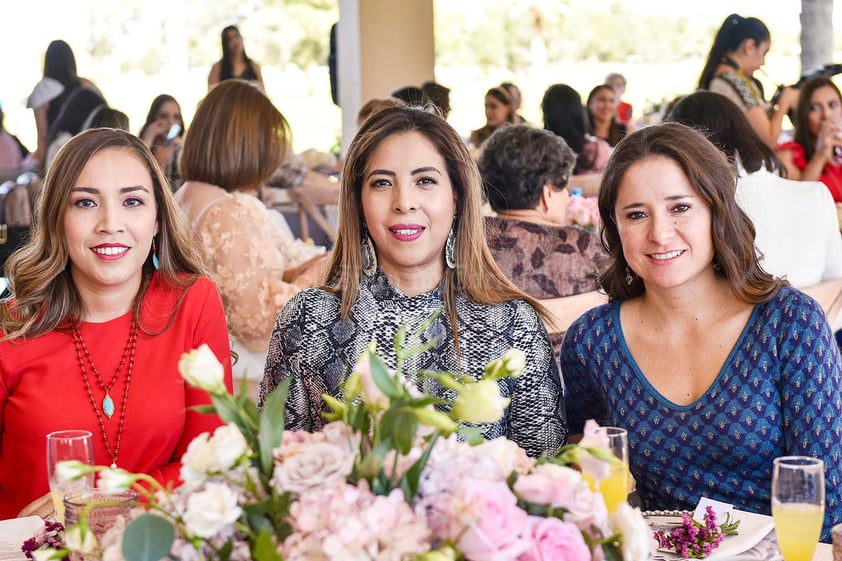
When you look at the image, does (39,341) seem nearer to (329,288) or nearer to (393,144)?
(329,288)

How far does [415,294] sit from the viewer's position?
212 cm

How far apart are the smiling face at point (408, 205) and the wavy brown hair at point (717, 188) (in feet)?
1.17

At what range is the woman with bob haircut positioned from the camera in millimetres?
2027

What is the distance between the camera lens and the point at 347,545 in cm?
91

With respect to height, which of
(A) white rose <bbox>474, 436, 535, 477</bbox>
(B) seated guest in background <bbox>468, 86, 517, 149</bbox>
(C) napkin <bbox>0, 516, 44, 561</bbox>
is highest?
(B) seated guest in background <bbox>468, 86, 517, 149</bbox>

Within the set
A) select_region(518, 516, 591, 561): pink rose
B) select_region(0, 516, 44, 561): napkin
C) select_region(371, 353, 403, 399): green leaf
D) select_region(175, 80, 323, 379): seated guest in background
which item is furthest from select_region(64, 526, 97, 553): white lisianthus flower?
select_region(175, 80, 323, 379): seated guest in background

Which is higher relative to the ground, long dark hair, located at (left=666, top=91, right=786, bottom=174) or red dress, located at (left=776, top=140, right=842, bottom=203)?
long dark hair, located at (left=666, top=91, right=786, bottom=174)

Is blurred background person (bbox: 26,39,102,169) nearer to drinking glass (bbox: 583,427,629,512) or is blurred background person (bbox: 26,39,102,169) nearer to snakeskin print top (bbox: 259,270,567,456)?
snakeskin print top (bbox: 259,270,567,456)

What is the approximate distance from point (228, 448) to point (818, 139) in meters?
4.74

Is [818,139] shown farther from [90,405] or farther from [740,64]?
[90,405]

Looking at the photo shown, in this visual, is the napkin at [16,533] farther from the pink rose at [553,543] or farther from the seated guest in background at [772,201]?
the seated guest in background at [772,201]

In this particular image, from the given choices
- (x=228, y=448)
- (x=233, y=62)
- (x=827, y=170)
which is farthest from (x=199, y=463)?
(x=233, y=62)

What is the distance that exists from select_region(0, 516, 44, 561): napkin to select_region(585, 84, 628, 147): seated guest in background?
647 cm

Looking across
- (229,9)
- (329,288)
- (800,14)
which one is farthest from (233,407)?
(229,9)
